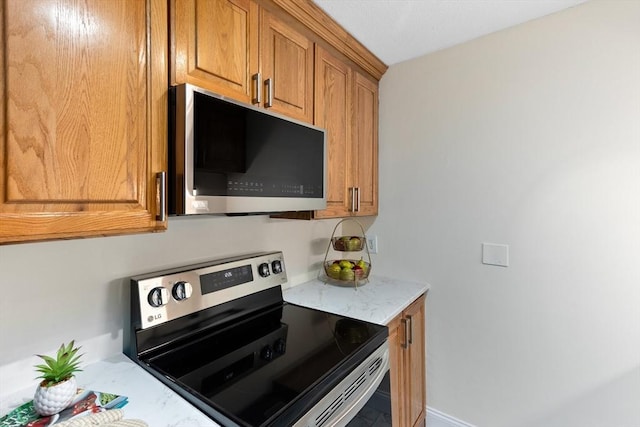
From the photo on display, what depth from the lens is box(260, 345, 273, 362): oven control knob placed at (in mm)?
1030

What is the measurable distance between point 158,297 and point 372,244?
1.40 m

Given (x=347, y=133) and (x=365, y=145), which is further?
(x=365, y=145)

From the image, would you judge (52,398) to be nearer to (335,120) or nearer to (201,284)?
(201,284)

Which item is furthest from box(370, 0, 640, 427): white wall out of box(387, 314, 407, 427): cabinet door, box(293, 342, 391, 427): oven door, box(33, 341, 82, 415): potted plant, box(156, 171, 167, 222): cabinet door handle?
box(33, 341, 82, 415): potted plant

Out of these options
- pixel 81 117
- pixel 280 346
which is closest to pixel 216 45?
pixel 81 117

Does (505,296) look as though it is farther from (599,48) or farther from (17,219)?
(17,219)

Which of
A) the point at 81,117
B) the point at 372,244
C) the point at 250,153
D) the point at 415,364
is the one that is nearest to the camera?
the point at 81,117

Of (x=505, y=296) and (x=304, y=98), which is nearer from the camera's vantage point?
(x=304, y=98)

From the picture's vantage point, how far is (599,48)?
1366mm

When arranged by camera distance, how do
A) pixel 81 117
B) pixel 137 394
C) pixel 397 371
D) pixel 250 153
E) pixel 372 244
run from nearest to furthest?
pixel 81 117 < pixel 137 394 < pixel 250 153 < pixel 397 371 < pixel 372 244

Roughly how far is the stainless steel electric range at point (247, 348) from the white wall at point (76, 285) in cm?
7

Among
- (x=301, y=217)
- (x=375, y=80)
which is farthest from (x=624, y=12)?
(x=301, y=217)

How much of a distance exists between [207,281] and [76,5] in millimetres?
948

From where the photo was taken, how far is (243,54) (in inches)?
43.6
